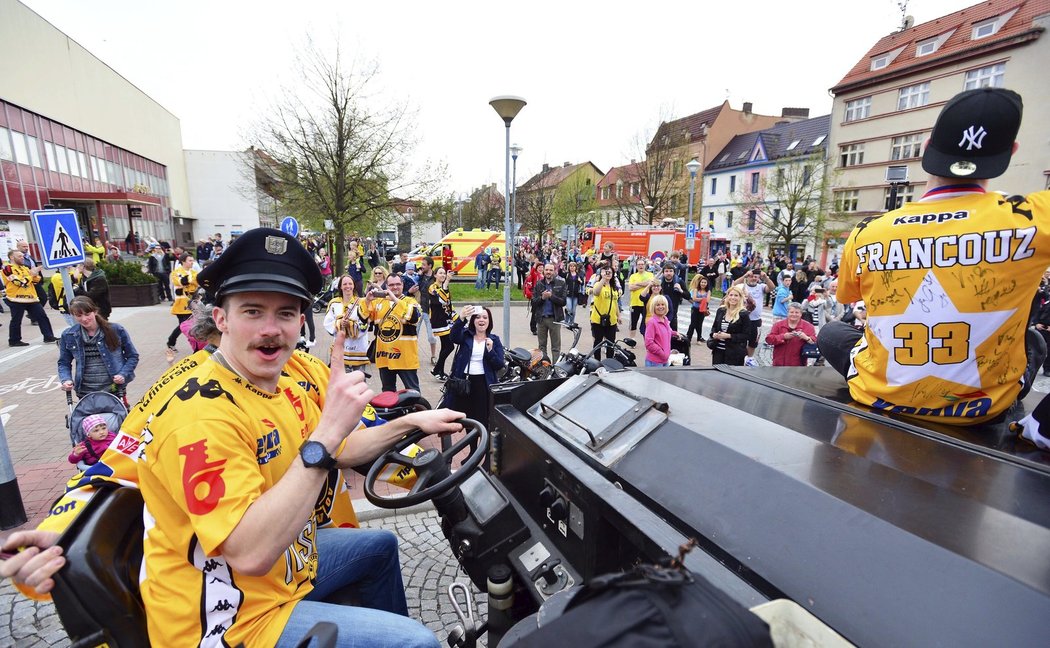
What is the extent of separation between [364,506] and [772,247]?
3058 cm

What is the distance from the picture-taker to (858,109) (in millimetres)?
29828

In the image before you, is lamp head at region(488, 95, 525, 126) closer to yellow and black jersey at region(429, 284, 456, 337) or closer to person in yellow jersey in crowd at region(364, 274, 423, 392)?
yellow and black jersey at region(429, 284, 456, 337)

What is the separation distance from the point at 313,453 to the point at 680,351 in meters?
6.54

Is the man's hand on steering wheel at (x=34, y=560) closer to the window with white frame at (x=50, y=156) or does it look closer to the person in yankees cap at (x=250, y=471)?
the person in yankees cap at (x=250, y=471)

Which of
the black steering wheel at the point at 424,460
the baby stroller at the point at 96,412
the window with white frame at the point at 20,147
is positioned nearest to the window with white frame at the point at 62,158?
the window with white frame at the point at 20,147

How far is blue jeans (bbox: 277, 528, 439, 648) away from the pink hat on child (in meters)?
2.82

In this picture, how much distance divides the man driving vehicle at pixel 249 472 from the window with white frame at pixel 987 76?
32225 millimetres

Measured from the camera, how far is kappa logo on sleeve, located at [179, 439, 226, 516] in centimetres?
140

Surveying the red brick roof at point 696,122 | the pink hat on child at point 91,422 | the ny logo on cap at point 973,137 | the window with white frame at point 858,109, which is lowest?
the pink hat on child at point 91,422

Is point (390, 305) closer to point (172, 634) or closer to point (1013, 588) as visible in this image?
point (172, 634)

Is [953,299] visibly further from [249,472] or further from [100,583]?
[100,583]

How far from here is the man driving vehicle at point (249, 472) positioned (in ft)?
4.66

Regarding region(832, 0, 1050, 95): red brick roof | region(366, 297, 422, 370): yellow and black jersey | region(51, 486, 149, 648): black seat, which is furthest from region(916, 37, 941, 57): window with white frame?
region(51, 486, 149, 648): black seat

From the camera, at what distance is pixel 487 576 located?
7.18 ft
